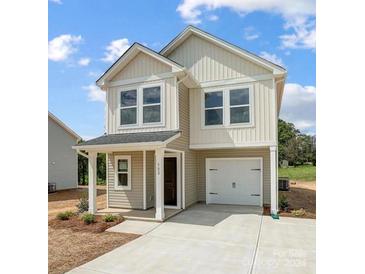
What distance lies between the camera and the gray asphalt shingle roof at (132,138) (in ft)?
31.9

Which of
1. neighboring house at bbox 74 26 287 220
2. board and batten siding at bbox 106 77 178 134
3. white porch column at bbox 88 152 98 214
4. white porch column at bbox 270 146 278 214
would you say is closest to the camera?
white porch column at bbox 270 146 278 214

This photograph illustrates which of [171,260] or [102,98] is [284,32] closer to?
[171,260]

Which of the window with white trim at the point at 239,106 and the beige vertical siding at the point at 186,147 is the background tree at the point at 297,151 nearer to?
the beige vertical siding at the point at 186,147

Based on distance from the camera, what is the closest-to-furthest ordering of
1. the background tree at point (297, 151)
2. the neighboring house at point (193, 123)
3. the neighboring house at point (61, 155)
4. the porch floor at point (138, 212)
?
the porch floor at point (138, 212), the neighboring house at point (193, 123), the neighboring house at point (61, 155), the background tree at point (297, 151)

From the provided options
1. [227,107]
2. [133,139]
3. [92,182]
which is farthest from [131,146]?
[227,107]

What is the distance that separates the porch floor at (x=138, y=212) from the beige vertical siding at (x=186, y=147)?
4.29 ft

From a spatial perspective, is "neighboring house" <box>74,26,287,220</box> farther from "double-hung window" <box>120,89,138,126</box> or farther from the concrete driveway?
the concrete driveway

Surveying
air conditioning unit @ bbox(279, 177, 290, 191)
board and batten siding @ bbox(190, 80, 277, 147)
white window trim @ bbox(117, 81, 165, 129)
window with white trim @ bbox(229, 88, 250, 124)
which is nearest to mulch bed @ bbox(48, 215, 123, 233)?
white window trim @ bbox(117, 81, 165, 129)

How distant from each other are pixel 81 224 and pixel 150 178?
3.56 metres

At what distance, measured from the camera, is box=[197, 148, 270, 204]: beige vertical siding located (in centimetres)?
1220

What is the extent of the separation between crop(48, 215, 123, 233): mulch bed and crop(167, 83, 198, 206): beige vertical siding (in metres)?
3.41

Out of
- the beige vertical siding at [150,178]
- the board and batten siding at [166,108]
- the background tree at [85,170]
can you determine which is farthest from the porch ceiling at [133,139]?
the background tree at [85,170]
